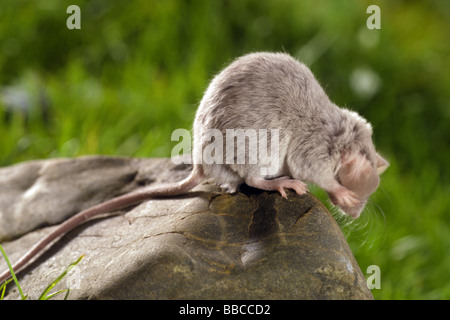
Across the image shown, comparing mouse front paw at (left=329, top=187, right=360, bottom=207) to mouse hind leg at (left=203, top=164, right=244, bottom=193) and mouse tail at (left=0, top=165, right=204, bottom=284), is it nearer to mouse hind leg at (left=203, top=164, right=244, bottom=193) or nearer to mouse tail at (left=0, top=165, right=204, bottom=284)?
mouse hind leg at (left=203, top=164, right=244, bottom=193)

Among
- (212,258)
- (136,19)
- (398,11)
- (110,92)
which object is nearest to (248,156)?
(212,258)

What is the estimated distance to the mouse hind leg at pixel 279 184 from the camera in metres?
2.76

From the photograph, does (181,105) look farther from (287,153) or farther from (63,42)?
(287,153)

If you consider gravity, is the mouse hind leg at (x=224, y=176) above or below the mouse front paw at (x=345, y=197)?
above

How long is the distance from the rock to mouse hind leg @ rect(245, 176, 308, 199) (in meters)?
0.04

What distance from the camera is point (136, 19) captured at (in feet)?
19.4

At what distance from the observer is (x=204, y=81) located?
5055mm

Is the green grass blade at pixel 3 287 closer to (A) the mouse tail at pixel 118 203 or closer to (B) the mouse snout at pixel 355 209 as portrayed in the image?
(A) the mouse tail at pixel 118 203

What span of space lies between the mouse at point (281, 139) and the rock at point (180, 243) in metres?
0.07

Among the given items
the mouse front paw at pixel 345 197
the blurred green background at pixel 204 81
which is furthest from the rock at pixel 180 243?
the blurred green background at pixel 204 81

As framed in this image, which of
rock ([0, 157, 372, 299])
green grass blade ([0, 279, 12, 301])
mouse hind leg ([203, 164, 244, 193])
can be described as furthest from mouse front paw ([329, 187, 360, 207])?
green grass blade ([0, 279, 12, 301])

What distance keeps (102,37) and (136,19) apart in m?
0.39

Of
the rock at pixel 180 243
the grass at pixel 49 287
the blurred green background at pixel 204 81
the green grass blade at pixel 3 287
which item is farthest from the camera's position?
the blurred green background at pixel 204 81

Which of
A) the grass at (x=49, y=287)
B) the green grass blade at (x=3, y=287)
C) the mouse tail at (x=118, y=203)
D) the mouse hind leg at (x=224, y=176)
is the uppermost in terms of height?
the mouse hind leg at (x=224, y=176)
